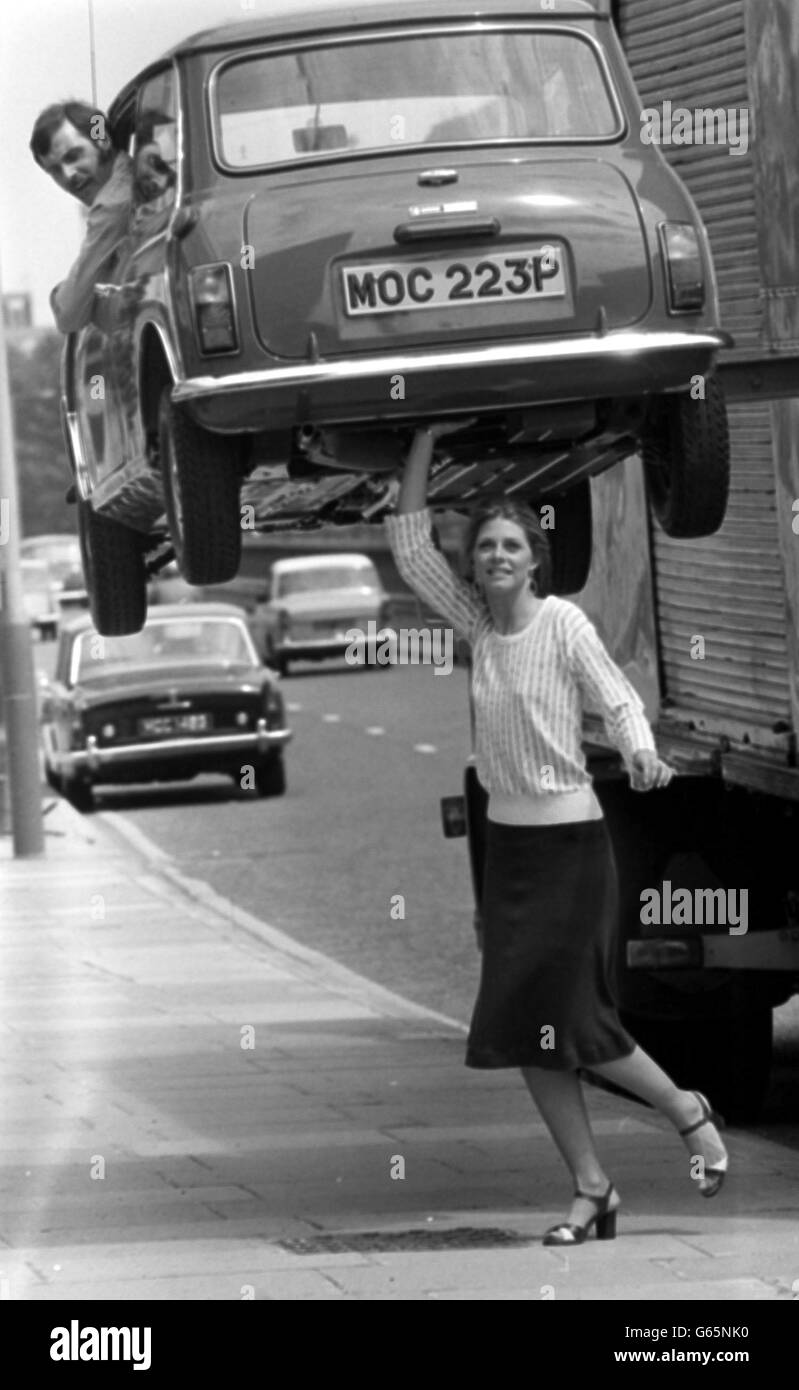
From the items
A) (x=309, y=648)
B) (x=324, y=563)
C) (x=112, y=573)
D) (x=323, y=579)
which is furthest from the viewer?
(x=324, y=563)

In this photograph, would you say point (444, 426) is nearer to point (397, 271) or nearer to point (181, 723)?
point (397, 271)

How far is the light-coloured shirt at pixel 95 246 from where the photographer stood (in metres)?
7.38

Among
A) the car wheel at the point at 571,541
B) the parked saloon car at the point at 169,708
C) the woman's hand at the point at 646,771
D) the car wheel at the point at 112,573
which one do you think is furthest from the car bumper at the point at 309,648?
the woman's hand at the point at 646,771

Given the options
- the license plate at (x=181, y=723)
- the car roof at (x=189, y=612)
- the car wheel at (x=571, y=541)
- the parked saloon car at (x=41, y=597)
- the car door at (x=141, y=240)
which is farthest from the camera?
the parked saloon car at (x=41, y=597)

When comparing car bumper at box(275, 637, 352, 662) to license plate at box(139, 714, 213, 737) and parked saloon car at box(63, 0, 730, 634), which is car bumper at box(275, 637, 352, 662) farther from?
parked saloon car at box(63, 0, 730, 634)

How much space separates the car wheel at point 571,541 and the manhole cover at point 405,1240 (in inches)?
71.9

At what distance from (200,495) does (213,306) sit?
0.43m

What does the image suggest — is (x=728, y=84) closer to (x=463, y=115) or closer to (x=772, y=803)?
(x=463, y=115)

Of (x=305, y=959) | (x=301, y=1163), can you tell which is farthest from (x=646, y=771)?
(x=305, y=959)

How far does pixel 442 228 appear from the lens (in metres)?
6.76

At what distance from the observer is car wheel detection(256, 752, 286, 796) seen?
26.8 meters

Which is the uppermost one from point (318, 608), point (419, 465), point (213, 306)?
point (213, 306)

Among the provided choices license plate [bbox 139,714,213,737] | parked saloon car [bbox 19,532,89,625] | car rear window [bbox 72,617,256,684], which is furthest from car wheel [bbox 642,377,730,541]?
parked saloon car [bbox 19,532,89,625]

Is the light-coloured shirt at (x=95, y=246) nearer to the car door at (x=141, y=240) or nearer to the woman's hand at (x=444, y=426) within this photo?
the car door at (x=141, y=240)
